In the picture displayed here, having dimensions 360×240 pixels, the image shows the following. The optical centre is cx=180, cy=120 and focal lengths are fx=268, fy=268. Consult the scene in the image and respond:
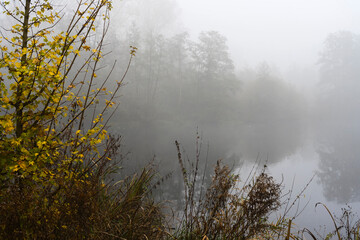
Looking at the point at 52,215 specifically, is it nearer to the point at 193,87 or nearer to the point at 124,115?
the point at 124,115

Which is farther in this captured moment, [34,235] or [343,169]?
[343,169]

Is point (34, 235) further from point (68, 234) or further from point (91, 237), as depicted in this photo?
point (91, 237)

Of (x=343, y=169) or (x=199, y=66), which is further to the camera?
(x=199, y=66)

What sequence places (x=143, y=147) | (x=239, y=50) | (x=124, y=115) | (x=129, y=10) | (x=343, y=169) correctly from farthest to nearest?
(x=239, y=50) → (x=129, y=10) → (x=124, y=115) → (x=143, y=147) → (x=343, y=169)

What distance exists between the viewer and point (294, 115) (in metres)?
38.1

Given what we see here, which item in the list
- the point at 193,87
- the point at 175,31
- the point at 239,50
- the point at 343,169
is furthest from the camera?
the point at 239,50

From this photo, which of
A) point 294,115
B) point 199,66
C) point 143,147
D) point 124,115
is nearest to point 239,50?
point 294,115

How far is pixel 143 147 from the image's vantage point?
14.0 m

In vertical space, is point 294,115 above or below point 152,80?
above

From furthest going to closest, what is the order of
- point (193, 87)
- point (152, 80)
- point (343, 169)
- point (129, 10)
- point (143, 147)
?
point (129, 10), point (193, 87), point (152, 80), point (143, 147), point (343, 169)

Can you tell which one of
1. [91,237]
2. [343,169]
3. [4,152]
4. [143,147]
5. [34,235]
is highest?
[343,169]

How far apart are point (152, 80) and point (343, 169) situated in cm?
2061

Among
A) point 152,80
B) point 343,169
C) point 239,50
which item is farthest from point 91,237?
point 239,50

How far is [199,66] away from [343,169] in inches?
864
